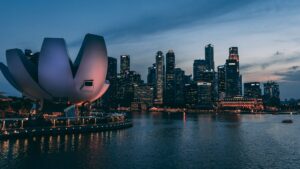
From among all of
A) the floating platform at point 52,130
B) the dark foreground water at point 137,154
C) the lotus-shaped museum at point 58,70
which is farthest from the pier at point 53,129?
the lotus-shaped museum at point 58,70

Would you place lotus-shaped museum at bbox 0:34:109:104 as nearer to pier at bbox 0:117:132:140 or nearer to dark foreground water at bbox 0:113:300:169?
pier at bbox 0:117:132:140

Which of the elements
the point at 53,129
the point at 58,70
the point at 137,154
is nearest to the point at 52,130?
the point at 53,129

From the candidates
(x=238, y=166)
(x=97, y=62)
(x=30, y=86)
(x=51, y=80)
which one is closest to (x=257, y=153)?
(x=238, y=166)

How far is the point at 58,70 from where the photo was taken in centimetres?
5300

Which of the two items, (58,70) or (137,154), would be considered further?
(58,70)

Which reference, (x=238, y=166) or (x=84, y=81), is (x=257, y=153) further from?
(x=84, y=81)

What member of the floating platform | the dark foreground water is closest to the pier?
the floating platform

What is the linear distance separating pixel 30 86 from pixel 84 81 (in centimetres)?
829

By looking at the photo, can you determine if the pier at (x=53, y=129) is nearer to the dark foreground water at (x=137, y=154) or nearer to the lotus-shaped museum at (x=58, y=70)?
the dark foreground water at (x=137, y=154)

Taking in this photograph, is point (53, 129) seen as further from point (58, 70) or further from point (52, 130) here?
point (58, 70)

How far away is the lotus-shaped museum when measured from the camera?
52.4 meters

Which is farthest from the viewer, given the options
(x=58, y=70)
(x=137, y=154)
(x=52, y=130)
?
(x=58, y=70)

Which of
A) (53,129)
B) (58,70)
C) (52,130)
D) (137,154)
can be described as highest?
(58,70)

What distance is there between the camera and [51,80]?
Answer: 177 feet
